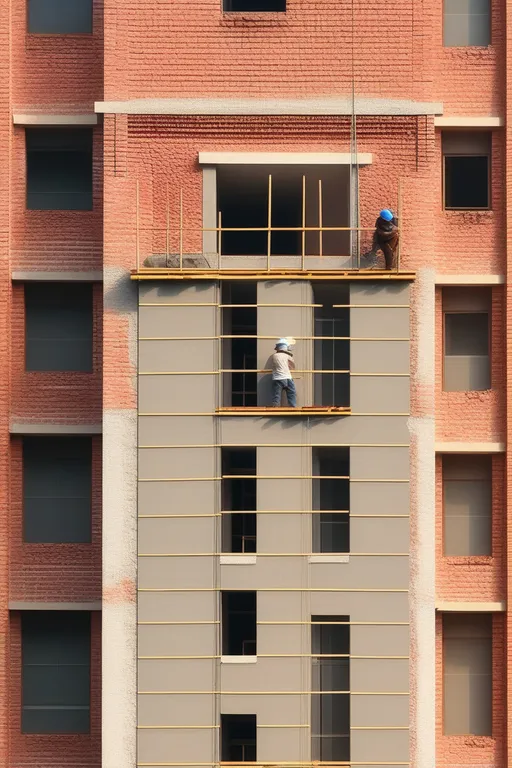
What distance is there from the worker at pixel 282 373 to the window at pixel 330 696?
4756 mm

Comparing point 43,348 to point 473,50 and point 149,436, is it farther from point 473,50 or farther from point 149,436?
point 473,50

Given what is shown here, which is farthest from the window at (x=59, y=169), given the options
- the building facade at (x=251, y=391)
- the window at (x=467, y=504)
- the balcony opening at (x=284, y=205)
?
the window at (x=467, y=504)

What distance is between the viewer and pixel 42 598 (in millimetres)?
27578

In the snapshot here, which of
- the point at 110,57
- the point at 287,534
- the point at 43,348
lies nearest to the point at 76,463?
the point at 43,348

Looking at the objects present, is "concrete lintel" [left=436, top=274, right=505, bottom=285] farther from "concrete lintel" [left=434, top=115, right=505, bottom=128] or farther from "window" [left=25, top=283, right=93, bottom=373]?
"window" [left=25, top=283, right=93, bottom=373]

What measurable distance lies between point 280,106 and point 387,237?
12.8 feet

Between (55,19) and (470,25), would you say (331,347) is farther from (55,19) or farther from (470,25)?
(55,19)

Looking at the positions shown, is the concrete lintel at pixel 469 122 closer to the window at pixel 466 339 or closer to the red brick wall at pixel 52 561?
the window at pixel 466 339

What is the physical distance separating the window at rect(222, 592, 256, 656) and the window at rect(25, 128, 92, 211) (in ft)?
32.3

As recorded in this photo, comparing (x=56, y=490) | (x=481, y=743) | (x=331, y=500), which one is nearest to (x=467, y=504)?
(x=331, y=500)

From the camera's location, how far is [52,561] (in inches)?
1095

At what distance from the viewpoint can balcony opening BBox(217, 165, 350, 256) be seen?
2783 cm

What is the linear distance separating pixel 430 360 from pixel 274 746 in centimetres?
898

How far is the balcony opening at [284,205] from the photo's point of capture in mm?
27828
